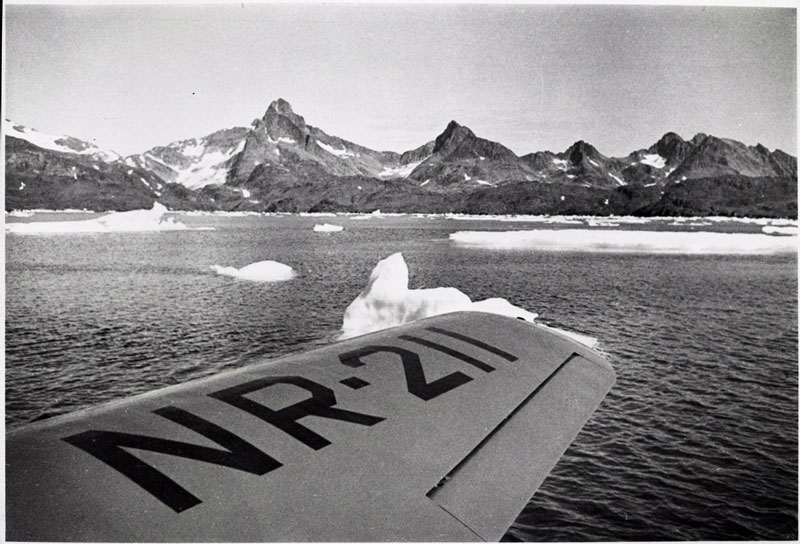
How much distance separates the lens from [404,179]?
512ft

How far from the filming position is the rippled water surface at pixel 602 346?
657 cm

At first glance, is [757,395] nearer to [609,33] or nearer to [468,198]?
[609,33]

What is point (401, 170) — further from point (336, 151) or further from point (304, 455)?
point (304, 455)

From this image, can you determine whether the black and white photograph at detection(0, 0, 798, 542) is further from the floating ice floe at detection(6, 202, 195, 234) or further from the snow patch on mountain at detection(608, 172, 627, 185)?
the snow patch on mountain at detection(608, 172, 627, 185)

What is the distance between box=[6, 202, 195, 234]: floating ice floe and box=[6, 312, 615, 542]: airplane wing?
56325mm

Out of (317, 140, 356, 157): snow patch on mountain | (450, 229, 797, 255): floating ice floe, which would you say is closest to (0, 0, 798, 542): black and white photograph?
(450, 229, 797, 255): floating ice floe

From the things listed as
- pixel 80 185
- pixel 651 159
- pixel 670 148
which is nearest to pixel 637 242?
pixel 80 185

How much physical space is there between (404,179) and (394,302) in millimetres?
143743

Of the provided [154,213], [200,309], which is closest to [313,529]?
[200,309]

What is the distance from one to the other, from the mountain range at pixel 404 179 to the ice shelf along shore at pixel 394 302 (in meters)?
28.6

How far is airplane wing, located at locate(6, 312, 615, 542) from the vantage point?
1942mm

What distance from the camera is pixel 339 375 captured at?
117 inches

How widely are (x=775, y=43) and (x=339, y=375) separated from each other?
699 cm

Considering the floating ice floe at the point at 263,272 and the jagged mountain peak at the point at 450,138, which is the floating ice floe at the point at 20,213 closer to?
the floating ice floe at the point at 263,272
